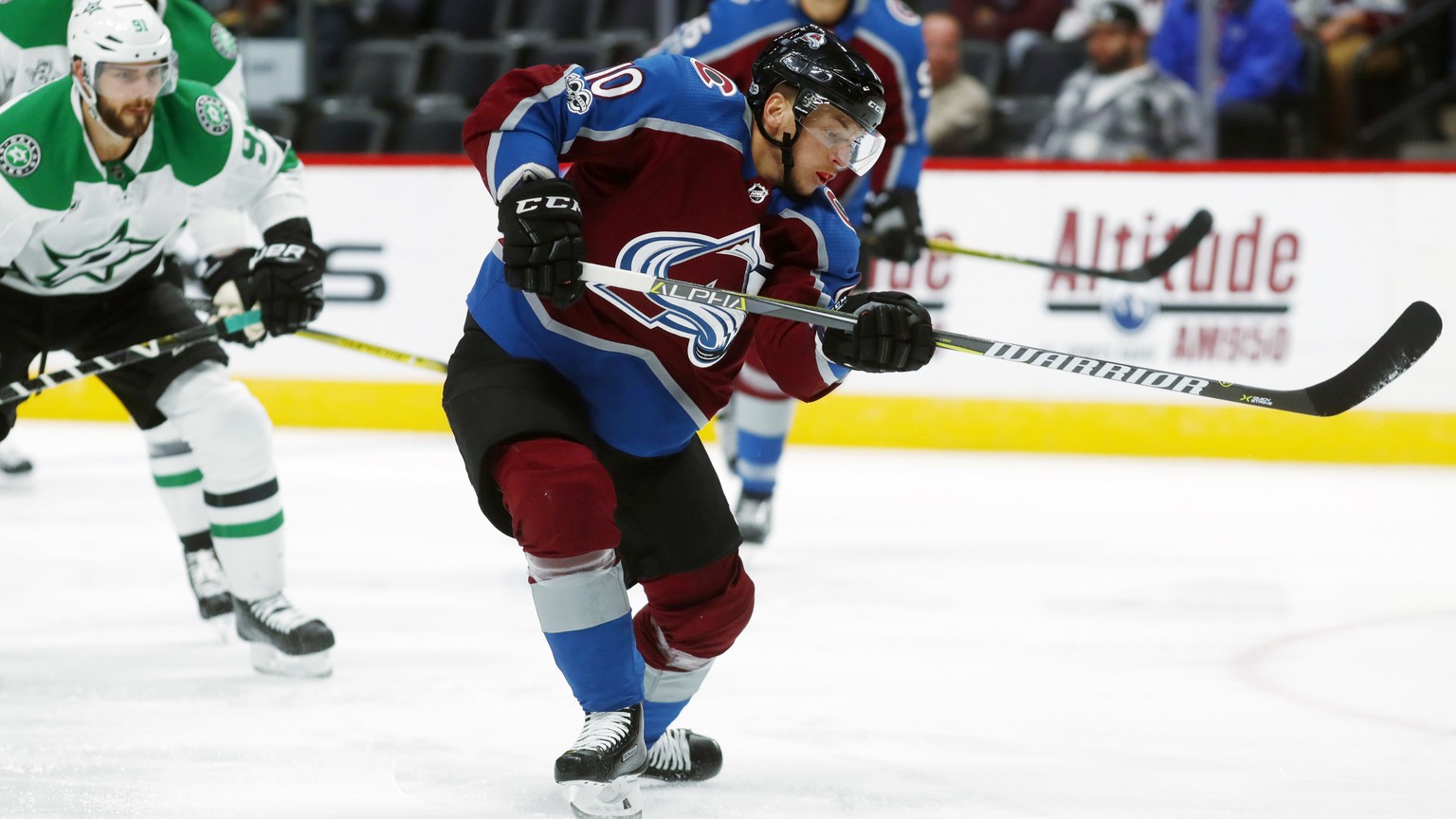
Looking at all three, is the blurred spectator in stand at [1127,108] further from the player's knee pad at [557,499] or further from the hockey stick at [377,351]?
the player's knee pad at [557,499]

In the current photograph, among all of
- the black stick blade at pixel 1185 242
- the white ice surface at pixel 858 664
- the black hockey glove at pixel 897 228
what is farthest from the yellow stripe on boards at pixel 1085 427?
the black hockey glove at pixel 897 228

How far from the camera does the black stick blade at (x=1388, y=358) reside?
2311mm

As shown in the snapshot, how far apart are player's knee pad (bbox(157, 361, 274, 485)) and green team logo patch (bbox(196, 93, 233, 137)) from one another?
0.40m

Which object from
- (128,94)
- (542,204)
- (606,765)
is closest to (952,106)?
(128,94)

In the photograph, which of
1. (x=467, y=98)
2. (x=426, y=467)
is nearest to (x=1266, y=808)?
(x=426, y=467)

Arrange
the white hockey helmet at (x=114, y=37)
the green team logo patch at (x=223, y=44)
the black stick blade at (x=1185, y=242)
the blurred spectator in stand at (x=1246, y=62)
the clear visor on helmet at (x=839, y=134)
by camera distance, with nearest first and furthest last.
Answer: the clear visor on helmet at (x=839, y=134) < the white hockey helmet at (x=114, y=37) < the green team logo patch at (x=223, y=44) < the black stick blade at (x=1185, y=242) < the blurred spectator in stand at (x=1246, y=62)

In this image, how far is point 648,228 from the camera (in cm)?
229

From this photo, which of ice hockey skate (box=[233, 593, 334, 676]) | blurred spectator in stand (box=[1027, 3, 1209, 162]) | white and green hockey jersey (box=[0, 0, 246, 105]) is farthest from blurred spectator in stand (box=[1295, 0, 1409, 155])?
ice hockey skate (box=[233, 593, 334, 676])

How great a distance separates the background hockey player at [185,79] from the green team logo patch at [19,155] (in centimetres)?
50

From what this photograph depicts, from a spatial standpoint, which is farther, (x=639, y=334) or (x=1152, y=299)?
(x=1152, y=299)

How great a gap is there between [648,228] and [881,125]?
2.24 metres

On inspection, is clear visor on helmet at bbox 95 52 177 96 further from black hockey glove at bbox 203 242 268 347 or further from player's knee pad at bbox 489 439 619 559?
player's knee pad at bbox 489 439 619 559

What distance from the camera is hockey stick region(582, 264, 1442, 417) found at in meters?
2.24

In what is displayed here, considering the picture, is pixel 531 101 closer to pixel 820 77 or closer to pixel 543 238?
pixel 543 238
